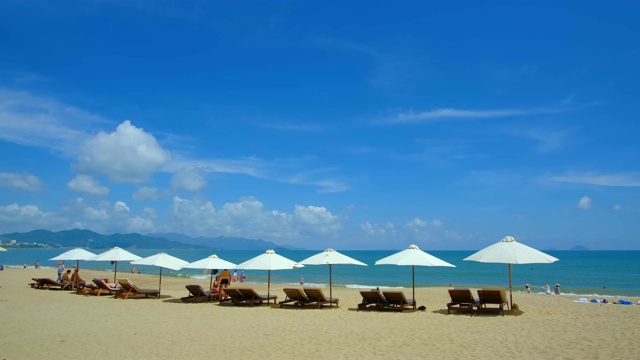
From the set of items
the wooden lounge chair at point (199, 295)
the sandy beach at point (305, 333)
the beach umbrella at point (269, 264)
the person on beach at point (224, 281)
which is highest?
the beach umbrella at point (269, 264)

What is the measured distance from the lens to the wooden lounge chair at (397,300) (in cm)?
1310

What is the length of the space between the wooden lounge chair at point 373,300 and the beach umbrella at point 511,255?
2634 mm

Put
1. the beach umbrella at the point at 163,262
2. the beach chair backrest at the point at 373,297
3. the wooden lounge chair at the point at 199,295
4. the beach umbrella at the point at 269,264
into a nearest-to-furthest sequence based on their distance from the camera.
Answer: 1. the beach chair backrest at the point at 373,297
2. the beach umbrella at the point at 269,264
3. the wooden lounge chair at the point at 199,295
4. the beach umbrella at the point at 163,262

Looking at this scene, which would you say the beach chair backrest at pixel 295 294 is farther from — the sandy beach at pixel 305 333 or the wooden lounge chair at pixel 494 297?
the wooden lounge chair at pixel 494 297

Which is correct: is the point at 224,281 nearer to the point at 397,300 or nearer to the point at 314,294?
the point at 314,294

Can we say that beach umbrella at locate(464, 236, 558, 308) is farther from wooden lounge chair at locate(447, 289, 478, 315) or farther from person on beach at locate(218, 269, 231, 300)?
person on beach at locate(218, 269, 231, 300)

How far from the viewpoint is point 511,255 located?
1232cm

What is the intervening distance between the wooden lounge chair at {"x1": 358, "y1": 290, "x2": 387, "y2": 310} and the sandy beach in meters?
0.46

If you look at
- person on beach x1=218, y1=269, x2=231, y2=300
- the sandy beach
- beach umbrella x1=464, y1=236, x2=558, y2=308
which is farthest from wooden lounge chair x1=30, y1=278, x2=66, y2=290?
beach umbrella x1=464, y1=236, x2=558, y2=308

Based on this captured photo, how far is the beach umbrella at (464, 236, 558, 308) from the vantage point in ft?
39.3

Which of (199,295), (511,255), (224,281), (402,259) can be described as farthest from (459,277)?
(511,255)

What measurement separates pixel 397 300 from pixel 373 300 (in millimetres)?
741

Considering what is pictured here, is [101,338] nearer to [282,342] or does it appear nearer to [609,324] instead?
[282,342]

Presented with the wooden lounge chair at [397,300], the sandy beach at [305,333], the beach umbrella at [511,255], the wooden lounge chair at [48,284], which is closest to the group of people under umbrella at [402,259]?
the beach umbrella at [511,255]
